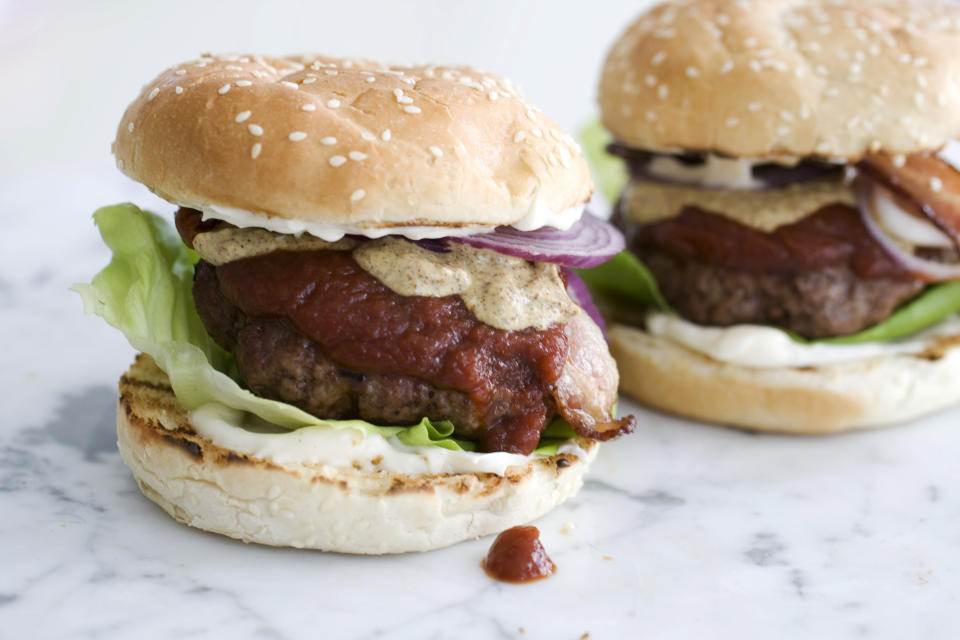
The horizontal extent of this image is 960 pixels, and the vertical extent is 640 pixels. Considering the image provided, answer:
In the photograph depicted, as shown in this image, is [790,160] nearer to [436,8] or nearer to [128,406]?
[128,406]

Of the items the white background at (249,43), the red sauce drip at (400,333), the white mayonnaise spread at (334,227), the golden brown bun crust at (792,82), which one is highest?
the golden brown bun crust at (792,82)

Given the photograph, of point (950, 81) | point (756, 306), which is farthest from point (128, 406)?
point (950, 81)

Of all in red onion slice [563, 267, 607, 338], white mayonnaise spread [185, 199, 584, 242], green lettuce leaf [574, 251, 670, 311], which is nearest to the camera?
white mayonnaise spread [185, 199, 584, 242]

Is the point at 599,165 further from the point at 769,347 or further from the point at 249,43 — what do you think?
the point at 249,43

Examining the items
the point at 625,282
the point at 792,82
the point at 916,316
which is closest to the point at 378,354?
the point at 625,282

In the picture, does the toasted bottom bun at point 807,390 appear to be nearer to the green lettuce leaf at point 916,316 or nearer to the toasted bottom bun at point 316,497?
the green lettuce leaf at point 916,316

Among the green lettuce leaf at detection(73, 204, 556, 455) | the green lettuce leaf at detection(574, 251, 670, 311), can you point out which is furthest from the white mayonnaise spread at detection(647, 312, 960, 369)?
the green lettuce leaf at detection(73, 204, 556, 455)

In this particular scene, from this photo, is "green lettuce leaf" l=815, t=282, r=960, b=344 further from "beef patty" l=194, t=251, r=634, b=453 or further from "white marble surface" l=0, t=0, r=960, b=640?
"beef patty" l=194, t=251, r=634, b=453

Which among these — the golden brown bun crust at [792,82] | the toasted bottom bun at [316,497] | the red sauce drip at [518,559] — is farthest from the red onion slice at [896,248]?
the red sauce drip at [518,559]
